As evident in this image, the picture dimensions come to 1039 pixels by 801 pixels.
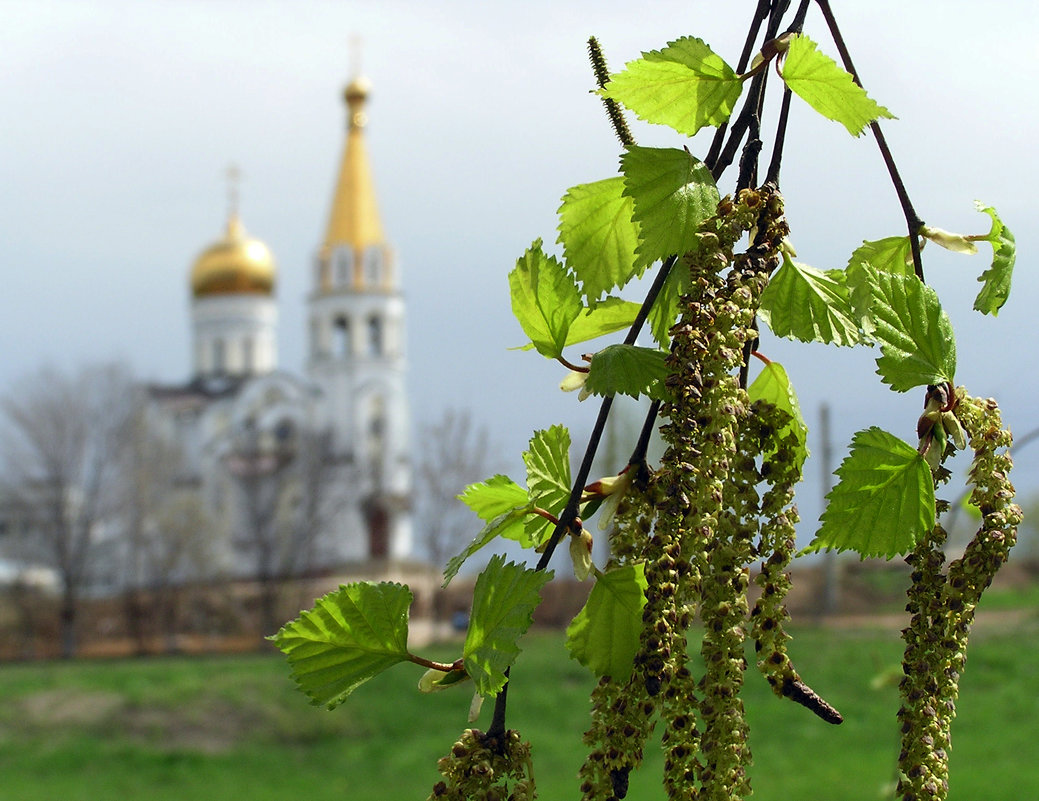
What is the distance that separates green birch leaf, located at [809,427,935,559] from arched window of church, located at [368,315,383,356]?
22.0 metres

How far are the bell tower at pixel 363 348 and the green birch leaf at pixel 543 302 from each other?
2124 centimetres

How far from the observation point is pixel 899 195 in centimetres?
36

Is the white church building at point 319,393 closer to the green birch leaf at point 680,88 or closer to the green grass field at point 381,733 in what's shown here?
the green grass field at point 381,733

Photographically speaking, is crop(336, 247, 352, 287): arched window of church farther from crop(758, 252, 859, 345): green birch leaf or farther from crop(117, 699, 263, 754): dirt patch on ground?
crop(758, 252, 859, 345): green birch leaf

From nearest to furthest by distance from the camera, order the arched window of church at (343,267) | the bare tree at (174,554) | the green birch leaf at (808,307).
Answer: the green birch leaf at (808,307)
the bare tree at (174,554)
the arched window of church at (343,267)

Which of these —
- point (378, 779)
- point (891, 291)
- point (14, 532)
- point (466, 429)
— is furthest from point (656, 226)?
point (14, 532)

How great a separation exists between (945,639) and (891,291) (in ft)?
0.29

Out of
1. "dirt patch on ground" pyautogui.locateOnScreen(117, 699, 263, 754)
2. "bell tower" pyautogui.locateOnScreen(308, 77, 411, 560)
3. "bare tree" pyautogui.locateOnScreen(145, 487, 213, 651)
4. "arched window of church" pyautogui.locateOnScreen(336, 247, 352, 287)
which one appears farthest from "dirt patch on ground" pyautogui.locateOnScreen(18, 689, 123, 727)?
"arched window of church" pyautogui.locateOnScreen(336, 247, 352, 287)

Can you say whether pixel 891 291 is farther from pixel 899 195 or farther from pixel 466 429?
pixel 466 429

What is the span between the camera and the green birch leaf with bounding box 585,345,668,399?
1.04 ft

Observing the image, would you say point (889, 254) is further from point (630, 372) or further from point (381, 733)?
point (381, 733)

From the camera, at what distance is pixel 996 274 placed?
1.27 ft

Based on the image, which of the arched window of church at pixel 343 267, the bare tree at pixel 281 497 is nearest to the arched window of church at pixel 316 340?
the arched window of church at pixel 343 267

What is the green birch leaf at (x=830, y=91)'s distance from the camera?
13.5 inches
